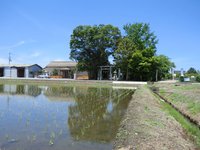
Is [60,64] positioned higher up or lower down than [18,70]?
higher up

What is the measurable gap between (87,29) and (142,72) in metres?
11.3

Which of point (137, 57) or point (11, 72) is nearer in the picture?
point (137, 57)

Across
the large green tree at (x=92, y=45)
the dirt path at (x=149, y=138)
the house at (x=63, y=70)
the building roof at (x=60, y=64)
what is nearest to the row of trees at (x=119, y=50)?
the large green tree at (x=92, y=45)

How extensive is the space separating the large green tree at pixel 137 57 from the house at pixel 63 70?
391 inches

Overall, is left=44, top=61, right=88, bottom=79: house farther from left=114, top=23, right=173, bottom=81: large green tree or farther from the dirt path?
the dirt path

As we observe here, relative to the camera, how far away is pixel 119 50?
37.6 meters

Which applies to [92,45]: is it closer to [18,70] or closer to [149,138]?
[18,70]

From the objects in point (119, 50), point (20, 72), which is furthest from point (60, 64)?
point (119, 50)

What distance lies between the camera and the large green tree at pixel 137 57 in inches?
1483

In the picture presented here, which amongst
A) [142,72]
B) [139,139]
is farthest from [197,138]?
[142,72]

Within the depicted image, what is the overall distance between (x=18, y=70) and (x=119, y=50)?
79.1ft

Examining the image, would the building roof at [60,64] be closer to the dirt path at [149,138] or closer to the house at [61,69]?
the house at [61,69]

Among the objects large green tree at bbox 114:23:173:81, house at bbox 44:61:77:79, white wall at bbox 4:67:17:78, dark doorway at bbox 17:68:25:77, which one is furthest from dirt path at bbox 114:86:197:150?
dark doorway at bbox 17:68:25:77

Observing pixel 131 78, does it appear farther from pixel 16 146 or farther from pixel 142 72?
pixel 16 146
